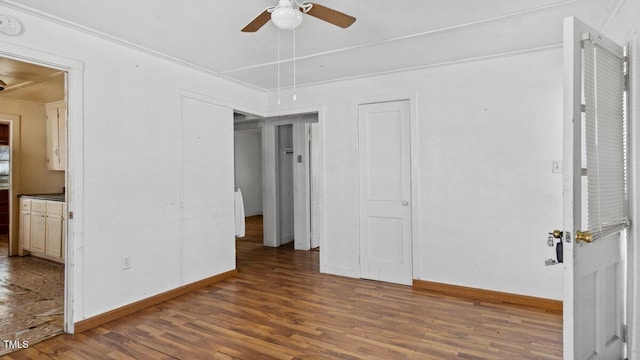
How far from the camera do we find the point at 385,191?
13.0 ft

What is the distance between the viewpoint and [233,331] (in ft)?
8.91

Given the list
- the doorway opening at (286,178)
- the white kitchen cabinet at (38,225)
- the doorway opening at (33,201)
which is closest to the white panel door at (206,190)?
the doorway opening at (33,201)

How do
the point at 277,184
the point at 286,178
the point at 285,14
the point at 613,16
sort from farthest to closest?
the point at 286,178
the point at 277,184
the point at 613,16
the point at 285,14

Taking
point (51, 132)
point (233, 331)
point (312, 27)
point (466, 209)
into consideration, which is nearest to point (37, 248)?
point (51, 132)

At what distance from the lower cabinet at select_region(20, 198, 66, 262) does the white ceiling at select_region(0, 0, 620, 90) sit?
9.79 ft

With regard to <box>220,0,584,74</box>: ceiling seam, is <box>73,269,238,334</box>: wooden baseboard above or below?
below

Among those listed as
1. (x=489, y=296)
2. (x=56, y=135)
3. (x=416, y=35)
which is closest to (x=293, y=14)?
(x=416, y=35)

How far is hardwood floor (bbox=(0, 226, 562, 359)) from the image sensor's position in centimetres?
238

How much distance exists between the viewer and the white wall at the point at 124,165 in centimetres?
273

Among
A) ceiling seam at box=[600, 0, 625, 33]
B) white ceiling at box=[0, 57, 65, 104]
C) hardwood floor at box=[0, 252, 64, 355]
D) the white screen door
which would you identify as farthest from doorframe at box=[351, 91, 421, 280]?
white ceiling at box=[0, 57, 65, 104]

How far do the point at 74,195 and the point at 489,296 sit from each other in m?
3.80

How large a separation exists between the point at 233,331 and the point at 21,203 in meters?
4.56

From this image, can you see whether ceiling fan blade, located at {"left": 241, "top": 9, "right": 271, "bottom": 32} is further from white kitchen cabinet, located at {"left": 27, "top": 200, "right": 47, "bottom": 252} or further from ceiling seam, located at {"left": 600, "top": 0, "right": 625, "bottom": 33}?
white kitchen cabinet, located at {"left": 27, "top": 200, "right": 47, "bottom": 252}

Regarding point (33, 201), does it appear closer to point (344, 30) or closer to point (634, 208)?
point (344, 30)
